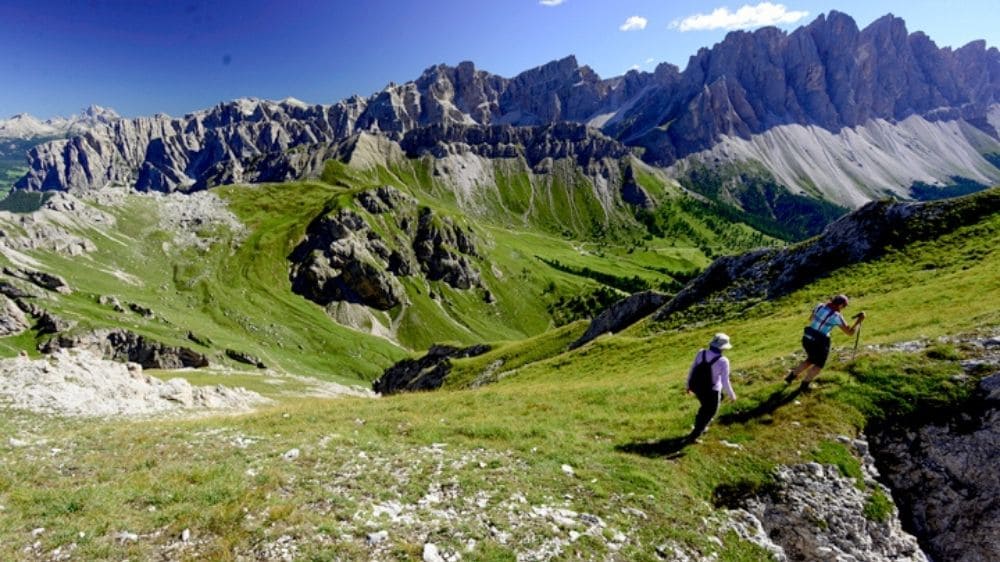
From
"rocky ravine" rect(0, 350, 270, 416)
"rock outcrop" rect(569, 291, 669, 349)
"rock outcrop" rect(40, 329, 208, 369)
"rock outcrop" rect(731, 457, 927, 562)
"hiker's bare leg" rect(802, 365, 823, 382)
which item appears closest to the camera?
"rock outcrop" rect(731, 457, 927, 562)

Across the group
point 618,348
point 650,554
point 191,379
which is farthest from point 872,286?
point 191,379

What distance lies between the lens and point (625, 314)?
66062 mm

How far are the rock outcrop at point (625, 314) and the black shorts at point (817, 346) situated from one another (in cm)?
4303

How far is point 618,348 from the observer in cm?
4788

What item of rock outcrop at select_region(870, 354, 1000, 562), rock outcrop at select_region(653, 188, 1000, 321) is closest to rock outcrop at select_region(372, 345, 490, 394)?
rock outcrop at select_region(653, 188, 1000, 321)

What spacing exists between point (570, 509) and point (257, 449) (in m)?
12.2

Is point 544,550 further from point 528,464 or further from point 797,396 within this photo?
point 797,396

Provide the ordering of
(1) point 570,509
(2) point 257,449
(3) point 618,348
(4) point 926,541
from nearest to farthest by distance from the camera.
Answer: (1) point 570,509 < (4) point 926,541 < (2) point 257,449 < (3) point 618,348

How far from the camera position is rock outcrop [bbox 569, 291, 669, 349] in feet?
212

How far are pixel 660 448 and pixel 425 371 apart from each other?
61.9 metres

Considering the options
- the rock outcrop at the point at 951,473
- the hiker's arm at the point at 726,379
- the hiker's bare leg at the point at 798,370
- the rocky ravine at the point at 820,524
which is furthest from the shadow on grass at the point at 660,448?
the rock outcrop at the point at 951,473

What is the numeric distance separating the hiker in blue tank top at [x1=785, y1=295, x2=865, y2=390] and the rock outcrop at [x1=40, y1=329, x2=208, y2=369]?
163371mm

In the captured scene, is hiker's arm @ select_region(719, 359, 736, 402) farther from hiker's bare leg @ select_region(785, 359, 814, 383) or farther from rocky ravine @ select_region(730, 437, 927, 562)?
hiker's bare leg @ select_region(785, 359, 814, 383)

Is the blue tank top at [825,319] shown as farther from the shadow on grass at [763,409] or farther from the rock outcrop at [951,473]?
the rock outcrop at [951,473]
